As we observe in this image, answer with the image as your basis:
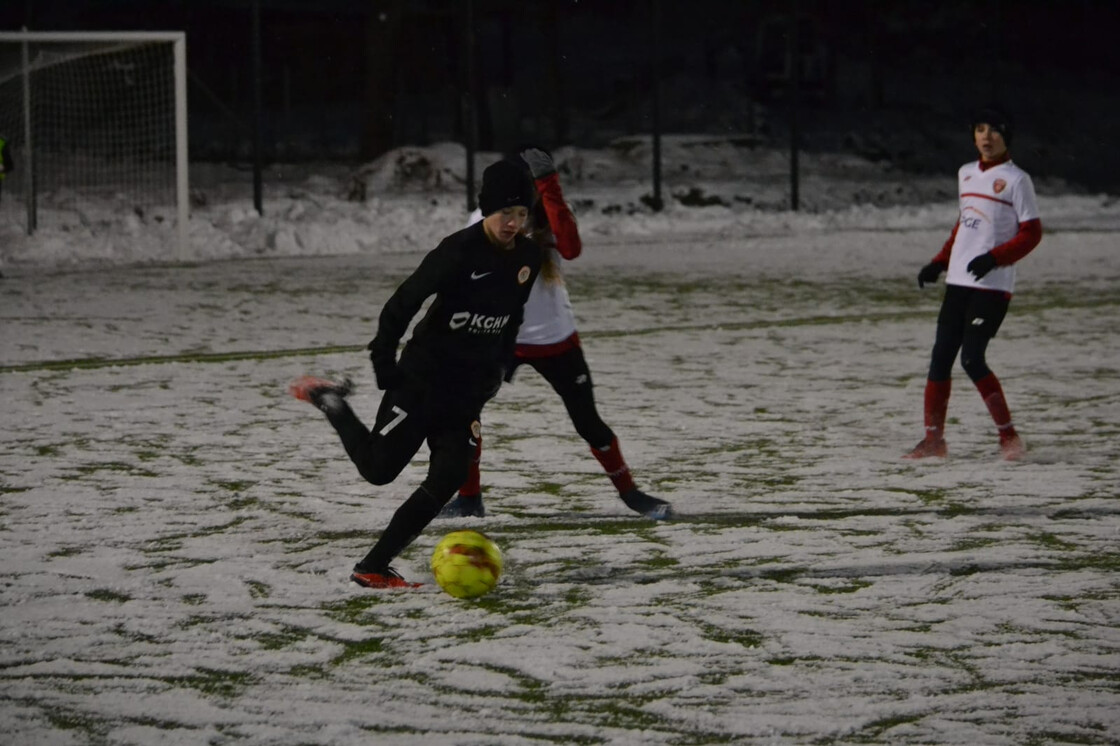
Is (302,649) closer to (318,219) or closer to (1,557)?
(1,557)

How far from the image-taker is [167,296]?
1505 centimetres

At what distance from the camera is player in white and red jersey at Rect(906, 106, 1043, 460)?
302 inches

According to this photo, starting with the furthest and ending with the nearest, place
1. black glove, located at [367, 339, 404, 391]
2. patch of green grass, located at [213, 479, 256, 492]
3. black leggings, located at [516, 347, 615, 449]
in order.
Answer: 1. patch of green grass, located at [213, 479, 256, 492]
2. black leggings, located at [516, 347, 615, 449]
3. black glove, located at [367, 339, 404, 391]

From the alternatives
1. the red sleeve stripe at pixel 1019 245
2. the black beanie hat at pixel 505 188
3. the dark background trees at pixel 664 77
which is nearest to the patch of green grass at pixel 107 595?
the black beanie hat at pixel 505 188

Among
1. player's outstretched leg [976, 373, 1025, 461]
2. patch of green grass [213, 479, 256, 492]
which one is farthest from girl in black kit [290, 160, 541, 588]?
player's outstretched leg [976, 373, 1025, 461]

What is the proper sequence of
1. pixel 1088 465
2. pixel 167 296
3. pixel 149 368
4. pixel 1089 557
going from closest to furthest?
1. pixel 1089 557
2. pixel 1088 465
3. pixel 149 368
4. pixel 167 296

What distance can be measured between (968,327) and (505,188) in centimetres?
332

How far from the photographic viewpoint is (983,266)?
7543 mm

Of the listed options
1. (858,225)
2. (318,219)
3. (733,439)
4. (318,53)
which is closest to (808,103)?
(318,53)

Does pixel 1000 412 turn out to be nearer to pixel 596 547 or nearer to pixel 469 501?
pixel 596 547

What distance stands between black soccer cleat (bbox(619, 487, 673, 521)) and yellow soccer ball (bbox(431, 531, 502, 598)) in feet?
4.37

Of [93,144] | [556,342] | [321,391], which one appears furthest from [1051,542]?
[93,144]

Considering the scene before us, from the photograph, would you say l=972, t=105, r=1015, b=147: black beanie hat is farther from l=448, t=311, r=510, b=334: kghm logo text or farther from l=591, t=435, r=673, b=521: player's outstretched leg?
l=448, t=311, r=510, b=334: kghm logo text

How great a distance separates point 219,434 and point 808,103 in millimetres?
30956
